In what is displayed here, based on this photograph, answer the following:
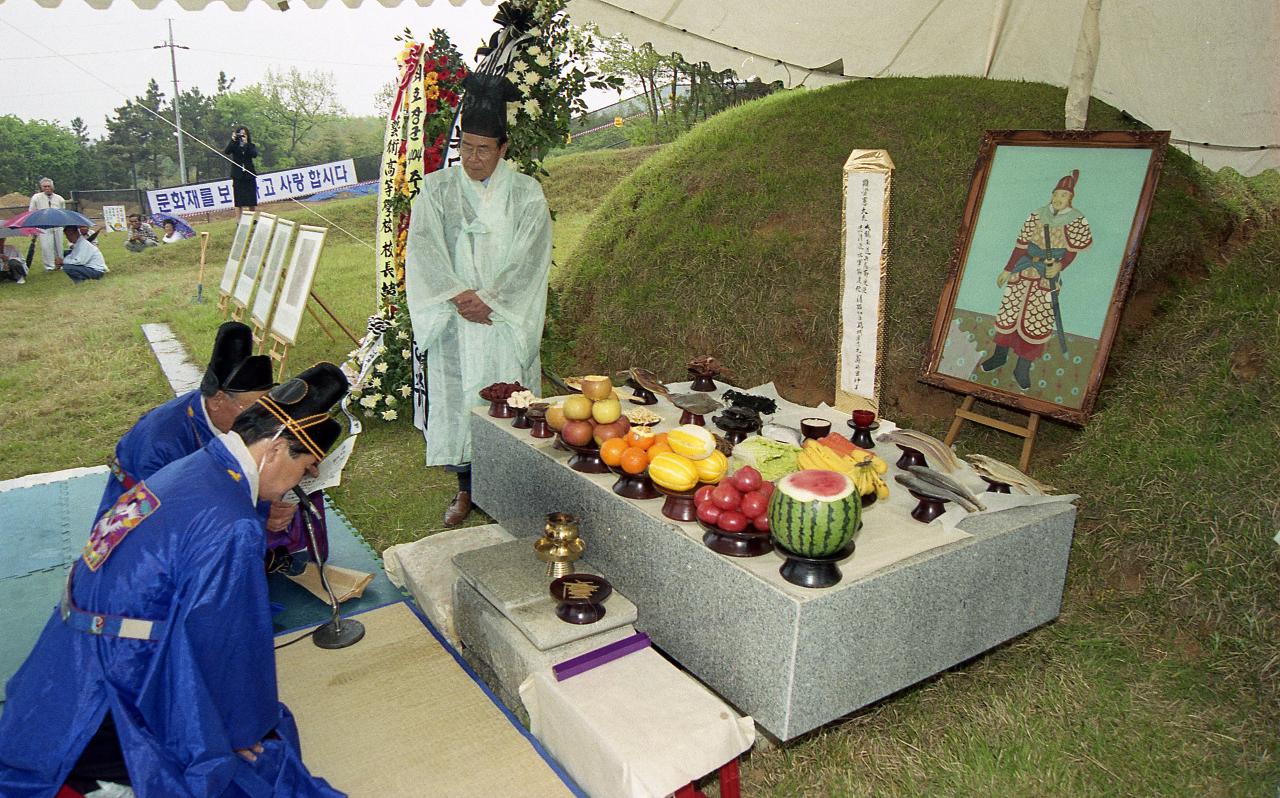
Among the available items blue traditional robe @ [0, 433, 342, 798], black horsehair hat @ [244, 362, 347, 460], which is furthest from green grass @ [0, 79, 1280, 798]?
black horsehair hat @ [244, 362, 347, 460]

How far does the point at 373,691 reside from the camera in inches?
101

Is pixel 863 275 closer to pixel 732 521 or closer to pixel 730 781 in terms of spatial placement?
pixel 732 521

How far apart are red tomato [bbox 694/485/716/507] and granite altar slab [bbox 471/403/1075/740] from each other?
0.31 ft

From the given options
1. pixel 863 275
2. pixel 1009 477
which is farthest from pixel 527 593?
pixel 863 275

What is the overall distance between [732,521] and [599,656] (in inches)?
21.7

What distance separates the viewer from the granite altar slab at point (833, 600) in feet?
7.01

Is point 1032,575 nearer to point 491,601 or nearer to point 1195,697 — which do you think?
point 1195,697

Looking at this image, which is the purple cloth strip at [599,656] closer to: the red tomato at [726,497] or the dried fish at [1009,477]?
the red tomato at [726,497]

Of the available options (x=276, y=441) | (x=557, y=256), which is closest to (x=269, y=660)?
(x=276, y=441)

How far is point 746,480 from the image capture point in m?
2.36

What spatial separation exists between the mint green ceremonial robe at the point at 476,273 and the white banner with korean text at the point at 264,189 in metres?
4.61

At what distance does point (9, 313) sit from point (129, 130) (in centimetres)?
198

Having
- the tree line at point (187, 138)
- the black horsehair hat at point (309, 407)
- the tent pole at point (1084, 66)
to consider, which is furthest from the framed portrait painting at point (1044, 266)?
the tree line at point (187, 138)

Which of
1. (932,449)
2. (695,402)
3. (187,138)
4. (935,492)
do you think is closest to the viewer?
(935,492)
